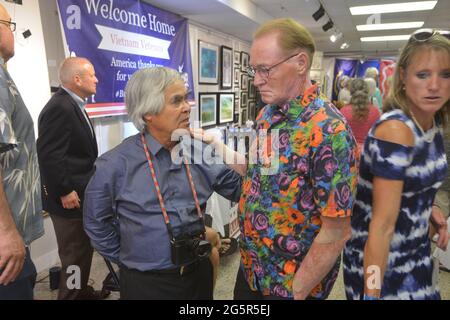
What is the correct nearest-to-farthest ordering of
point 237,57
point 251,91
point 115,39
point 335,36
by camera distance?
Answer: 1. point 115,39
2. point 237,57
3. point 335,36
4. point 251,91

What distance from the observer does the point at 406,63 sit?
1.01m

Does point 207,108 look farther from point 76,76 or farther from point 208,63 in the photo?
point 76,76

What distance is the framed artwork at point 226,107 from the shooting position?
5.67 meters

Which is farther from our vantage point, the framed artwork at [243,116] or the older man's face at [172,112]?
the framed artwork at [243,116]

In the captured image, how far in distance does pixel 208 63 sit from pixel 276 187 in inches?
176

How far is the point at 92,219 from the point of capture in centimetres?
132

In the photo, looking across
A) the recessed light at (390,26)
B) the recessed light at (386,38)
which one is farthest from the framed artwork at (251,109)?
the recessed light at (386,38)

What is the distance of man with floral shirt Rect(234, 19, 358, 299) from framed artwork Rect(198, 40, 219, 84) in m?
4.05

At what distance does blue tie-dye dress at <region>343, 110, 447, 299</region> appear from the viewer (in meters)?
0.92

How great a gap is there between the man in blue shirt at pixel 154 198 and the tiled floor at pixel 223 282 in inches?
47.9

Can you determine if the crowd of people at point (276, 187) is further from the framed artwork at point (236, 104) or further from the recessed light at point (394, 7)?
the framed artwork at point (236, 104)

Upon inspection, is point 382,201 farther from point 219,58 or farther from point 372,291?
point 219,58

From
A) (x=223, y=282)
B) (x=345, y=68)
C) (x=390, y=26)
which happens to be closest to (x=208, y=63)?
(x=223, y=282)

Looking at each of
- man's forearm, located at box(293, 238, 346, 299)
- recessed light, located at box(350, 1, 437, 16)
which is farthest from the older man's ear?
recessed light, located at box(350, 1, 437, 16)
